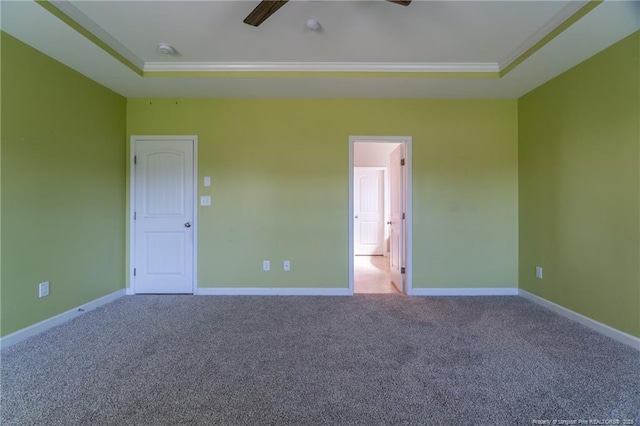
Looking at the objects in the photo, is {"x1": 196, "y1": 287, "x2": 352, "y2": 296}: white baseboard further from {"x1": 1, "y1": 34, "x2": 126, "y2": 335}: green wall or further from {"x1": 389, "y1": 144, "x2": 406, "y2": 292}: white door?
{"x1": 1, "y1": 34, "x2": 126, "y2": 335}: green wall

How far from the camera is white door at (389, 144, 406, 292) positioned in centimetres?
344

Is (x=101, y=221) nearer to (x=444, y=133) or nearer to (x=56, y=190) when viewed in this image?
(x=56, y=190)

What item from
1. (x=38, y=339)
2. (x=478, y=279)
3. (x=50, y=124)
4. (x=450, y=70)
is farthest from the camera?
(x=478, y=279)

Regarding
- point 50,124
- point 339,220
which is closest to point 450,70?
point 339,220

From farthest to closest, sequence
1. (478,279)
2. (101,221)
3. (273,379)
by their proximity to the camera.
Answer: (478,279)
(101,221)
(273,379)

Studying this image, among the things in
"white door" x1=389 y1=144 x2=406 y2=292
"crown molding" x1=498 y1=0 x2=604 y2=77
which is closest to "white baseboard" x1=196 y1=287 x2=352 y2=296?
"white door" x1=389 y1=144 x2=406 y2=292

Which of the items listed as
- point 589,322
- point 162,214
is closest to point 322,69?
point 162,214

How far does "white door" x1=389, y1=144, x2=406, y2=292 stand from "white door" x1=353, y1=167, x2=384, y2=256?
8.53ft

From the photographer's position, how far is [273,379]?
1699mm

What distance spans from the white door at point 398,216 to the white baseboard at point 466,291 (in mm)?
247

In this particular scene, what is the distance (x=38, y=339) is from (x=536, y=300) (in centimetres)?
493

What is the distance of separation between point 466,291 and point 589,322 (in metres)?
1.10

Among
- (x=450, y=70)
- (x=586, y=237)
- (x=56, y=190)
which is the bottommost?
(x=586, y=237)

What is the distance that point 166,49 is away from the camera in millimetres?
2439
